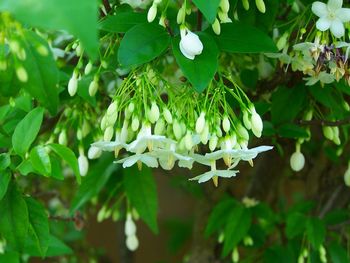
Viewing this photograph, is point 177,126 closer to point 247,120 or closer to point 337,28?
point 247,120

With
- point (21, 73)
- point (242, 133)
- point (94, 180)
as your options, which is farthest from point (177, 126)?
point (94, 180)

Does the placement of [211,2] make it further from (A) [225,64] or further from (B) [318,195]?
(B) [318,195]

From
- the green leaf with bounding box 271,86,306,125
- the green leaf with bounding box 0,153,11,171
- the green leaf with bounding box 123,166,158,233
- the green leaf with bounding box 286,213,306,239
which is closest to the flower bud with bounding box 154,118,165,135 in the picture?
the green leaf with bounding box 0,153,11,171

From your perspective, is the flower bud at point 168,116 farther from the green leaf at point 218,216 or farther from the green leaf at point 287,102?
the green leaf at point 218,216

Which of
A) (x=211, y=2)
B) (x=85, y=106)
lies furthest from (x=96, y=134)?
(x=211, y=2)

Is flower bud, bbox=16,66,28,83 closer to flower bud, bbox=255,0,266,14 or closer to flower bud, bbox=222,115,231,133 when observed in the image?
flower bud, bbox=222,115,231,133
